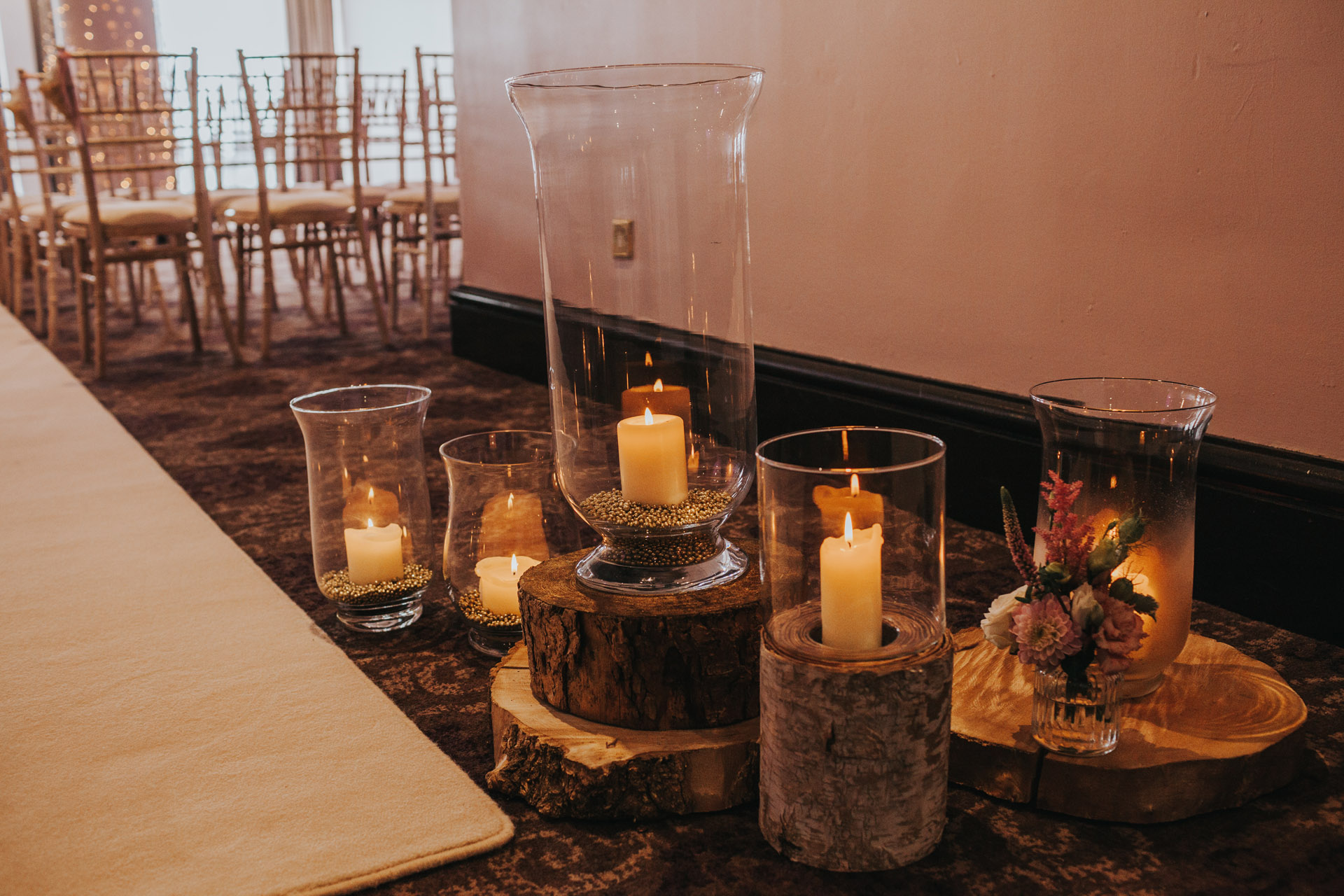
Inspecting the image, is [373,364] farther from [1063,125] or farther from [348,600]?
[1063,125]

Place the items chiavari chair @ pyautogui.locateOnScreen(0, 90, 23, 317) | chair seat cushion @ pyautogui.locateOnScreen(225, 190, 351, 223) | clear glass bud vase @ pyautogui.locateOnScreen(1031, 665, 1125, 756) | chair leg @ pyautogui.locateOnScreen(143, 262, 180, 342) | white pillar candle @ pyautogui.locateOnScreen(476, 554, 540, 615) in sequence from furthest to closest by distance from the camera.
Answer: chiavari chair @ pyautogui.locateOnScreen(0, 90, 23, 317)
chair leg @ pyautogui.locateOnScreen(143, 262, 180, 342)
chair seat cushion @ pyautogui.locateOnScreen(225, 190, 351, 223)
white pillar candle @ pyautogui.locateOnScreen(476, 554, 540, 615)
clear glass bud vase @ pyautogui.locateOnScreen(1031, 665, 1125, 756)

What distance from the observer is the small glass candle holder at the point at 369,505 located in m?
1.41

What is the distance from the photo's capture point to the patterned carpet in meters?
0.92

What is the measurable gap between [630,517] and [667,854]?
302 millimetres

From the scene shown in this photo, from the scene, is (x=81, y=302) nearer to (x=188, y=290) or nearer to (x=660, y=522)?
(x=188, y=290)

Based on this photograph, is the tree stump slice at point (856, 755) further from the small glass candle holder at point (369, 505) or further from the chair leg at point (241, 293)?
the chair leg at point (241, 293)

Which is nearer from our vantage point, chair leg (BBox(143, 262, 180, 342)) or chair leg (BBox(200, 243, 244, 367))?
chair leg (BBox(200, 243, 244, 367))

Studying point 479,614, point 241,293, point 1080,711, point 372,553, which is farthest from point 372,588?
point 241,293

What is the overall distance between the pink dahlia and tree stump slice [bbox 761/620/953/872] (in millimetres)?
95

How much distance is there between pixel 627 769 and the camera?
1.00m

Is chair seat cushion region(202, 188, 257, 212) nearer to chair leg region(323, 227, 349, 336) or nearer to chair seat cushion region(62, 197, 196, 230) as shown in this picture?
chair leg region(323, 227, 349, 336)

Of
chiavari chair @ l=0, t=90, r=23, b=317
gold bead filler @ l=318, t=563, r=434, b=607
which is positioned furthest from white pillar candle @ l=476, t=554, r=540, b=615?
chiavari chair @ l=0, t=90, r=23, b=317

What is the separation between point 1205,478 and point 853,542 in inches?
33.7

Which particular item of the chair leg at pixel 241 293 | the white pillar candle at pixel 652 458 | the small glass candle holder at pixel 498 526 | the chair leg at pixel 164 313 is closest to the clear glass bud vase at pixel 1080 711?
the white pillar candle at pixel 652 458
